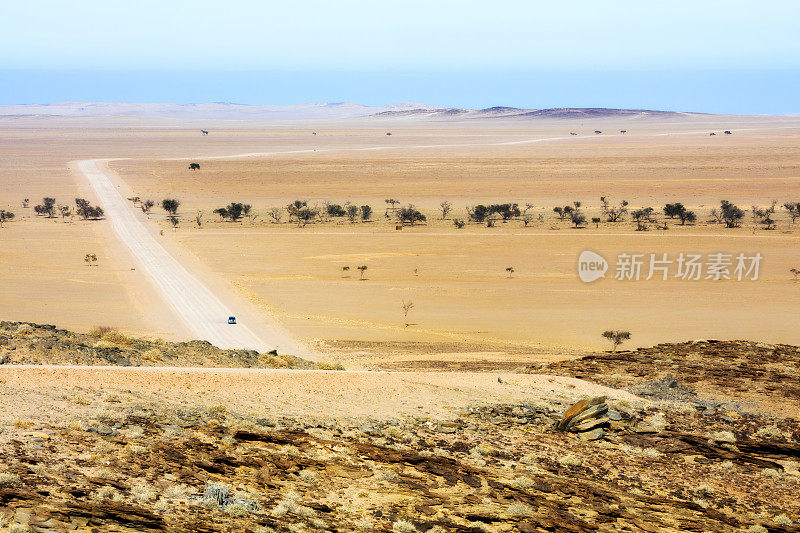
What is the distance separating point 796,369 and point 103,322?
86.6 ft

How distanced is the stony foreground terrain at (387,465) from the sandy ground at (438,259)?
1329 cm

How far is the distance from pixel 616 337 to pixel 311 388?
669 inches

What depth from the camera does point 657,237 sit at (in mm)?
55906

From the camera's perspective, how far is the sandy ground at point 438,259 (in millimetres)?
33562

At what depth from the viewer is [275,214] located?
7019 centimetres

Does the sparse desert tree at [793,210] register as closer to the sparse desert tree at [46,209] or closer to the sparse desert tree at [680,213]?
the sparse desert tree at [680,213]

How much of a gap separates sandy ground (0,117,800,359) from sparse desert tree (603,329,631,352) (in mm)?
631

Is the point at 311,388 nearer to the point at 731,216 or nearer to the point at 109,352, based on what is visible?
the point at 109,352

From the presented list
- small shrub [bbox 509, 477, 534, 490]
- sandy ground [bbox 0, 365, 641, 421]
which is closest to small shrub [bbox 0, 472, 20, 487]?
sandy ground [bbox 0, 365, 641, 421]

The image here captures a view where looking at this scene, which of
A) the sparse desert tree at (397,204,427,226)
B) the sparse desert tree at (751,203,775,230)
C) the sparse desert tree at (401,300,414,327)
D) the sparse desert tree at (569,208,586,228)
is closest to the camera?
the sparse desert tree at (401,300,414,327)

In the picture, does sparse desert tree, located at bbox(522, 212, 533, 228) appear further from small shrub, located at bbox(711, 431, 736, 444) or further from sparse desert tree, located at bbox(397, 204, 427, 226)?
small shrub, located at bbox(711, 431, 736, 444)

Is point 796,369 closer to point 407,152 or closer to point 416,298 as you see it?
point 416,298

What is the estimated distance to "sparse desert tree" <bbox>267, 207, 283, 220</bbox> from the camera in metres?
67.5

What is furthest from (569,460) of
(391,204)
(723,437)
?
(391,204)
